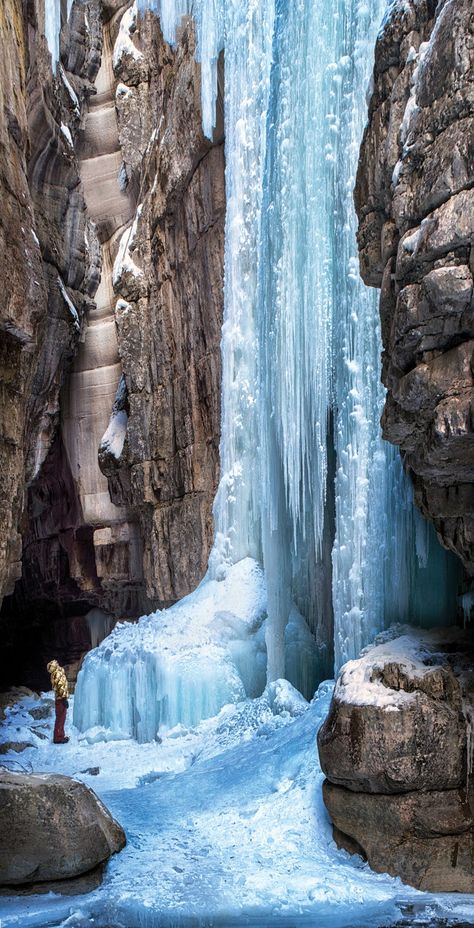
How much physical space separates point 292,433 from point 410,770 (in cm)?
490

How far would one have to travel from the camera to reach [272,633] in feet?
33.4

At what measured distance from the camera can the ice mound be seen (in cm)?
1034

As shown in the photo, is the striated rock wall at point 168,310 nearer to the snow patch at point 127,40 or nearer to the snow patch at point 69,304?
the snow patch at point 127,40

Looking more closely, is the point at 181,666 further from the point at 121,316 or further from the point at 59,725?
the point at 121,316

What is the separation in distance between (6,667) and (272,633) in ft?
41.5

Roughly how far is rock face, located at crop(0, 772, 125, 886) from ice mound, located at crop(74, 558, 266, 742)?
13.3 ft

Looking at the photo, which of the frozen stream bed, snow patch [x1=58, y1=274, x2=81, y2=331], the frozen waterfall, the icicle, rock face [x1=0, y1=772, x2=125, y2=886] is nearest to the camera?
the frozen stream bed

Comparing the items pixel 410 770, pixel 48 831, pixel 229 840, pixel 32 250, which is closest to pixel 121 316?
pixel 32 250

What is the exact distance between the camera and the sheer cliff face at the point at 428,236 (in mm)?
4902

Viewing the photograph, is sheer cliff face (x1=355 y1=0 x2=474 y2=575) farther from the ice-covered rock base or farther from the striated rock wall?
the striated rock wall

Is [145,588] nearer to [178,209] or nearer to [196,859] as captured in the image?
[178,209]

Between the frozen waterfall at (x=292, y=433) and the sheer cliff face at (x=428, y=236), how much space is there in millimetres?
1922

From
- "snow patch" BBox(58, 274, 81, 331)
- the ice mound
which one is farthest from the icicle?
the ice mound

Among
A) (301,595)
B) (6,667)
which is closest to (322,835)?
(301,595)
